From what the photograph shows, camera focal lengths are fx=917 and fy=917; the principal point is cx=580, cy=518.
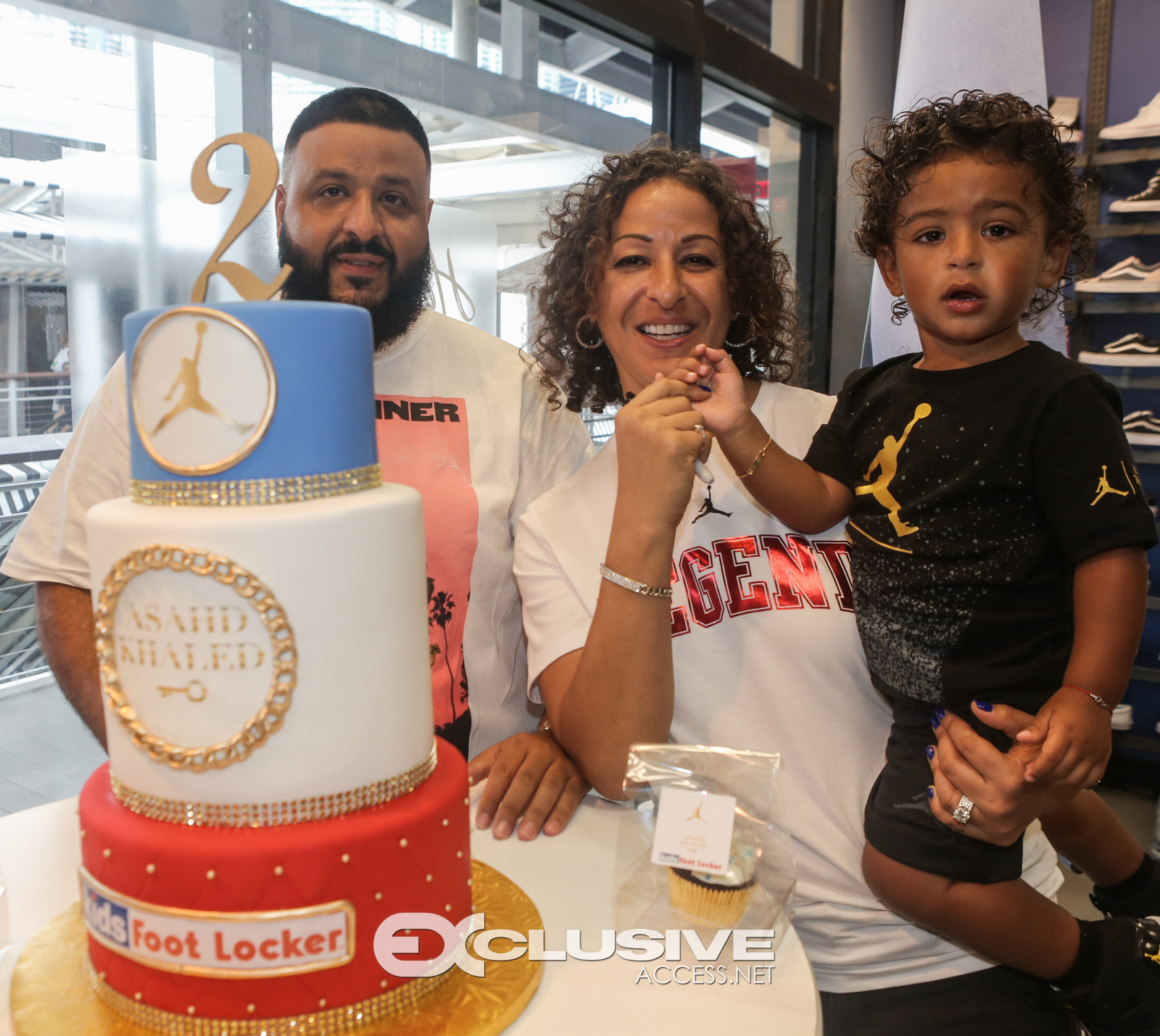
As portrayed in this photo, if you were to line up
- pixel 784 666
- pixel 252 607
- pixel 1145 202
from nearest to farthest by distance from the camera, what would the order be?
pixel 252 607 < pixel 784 666 < pixel 1145 202

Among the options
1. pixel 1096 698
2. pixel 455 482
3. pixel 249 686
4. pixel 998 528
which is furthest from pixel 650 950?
pixel 455 482

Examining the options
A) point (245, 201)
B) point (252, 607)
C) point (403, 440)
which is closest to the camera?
point (252, 607)

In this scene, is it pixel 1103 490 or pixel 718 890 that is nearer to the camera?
pixel 718 890

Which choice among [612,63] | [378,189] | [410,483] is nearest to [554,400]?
[410,483]

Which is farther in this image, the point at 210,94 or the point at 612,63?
the point at 612,63

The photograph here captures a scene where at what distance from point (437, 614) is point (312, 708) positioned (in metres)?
0.90

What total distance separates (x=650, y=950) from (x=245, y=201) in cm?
89

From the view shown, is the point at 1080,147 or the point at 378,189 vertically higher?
the point at 1080,147

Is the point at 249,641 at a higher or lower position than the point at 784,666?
higher

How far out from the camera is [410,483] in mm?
1716

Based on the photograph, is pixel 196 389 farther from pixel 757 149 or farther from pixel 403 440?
pixel 757 149

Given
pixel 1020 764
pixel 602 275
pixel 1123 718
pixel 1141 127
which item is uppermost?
pixel 1141 127

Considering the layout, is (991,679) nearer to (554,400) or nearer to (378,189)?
(554,400)

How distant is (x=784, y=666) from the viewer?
1.50 m
